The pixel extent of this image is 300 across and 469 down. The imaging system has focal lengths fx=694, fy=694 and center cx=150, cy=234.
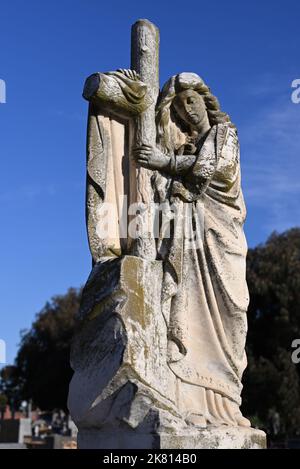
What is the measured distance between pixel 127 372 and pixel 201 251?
4.58 ft

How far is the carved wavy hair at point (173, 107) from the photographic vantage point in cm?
656

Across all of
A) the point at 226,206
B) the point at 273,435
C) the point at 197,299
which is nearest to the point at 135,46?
the point at 226,206

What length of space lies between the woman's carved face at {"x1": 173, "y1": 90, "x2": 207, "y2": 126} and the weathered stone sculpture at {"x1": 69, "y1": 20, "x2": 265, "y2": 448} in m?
0.01

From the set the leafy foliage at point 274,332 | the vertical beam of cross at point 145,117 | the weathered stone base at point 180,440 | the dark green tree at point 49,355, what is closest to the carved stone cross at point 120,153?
the vertical beam of cross at point 145,117

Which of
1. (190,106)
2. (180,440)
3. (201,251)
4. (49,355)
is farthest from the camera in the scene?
(49,355)

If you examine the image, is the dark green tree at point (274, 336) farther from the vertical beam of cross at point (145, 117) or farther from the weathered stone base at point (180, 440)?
the vertical beam of cross at point (145, 117)

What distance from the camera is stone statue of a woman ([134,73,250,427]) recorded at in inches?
233

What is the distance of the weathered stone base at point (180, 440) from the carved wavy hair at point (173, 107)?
2619 millimetres

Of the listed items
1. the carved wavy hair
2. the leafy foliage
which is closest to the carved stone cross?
the carved wavy hair

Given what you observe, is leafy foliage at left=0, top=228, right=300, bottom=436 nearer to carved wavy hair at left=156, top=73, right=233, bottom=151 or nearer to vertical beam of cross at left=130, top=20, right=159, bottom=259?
carved wavy hair at left=156, top=73, right=233, bottom=151

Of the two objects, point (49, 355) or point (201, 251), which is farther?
point (49, 355)

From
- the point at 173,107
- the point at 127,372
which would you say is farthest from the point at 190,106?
the point at 127,372

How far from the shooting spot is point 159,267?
19.6ft

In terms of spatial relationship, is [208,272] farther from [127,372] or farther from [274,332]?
[274,332]
